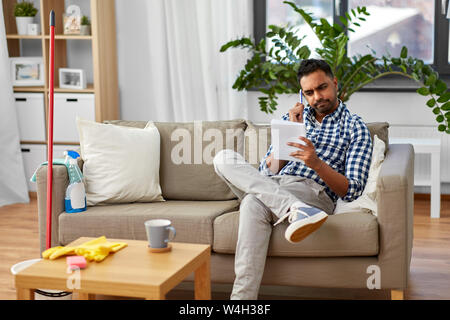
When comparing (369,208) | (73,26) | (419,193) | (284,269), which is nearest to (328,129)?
(369,208)

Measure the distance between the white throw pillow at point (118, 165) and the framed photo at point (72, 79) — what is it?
Result: 163 centimetres

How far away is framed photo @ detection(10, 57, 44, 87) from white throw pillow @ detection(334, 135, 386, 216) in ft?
8.92

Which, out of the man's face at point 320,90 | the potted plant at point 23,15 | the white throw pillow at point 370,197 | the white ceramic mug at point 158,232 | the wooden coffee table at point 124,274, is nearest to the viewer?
the wooden coffee table at point 124,274

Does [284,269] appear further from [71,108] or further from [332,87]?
[71,108]

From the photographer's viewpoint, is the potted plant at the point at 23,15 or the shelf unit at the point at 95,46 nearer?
the shelf unit at the point at 95,46

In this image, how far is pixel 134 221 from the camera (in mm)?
2650

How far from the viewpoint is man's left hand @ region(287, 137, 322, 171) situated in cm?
252

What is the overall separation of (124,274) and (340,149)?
1.19m

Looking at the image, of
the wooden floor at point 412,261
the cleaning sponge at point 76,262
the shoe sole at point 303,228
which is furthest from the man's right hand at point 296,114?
the cleaning sponge at point 76,262

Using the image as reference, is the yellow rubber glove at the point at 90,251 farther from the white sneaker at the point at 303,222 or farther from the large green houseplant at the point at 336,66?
the large green houseplant at the point at 336,66

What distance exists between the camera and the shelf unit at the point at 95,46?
14.5 ft

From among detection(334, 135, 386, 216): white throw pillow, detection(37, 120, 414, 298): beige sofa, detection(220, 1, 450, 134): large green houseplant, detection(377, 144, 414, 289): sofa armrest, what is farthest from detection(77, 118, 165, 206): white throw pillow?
detection(220, 1, 450, 134): large green houseplant

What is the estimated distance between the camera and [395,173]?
2.36m

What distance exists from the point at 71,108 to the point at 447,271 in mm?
2705
